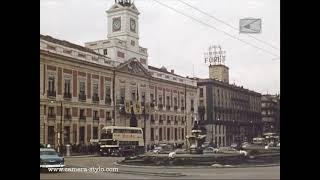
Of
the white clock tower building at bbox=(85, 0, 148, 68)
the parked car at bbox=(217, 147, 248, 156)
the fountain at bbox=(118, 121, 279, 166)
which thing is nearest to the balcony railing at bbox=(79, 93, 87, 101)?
the white clock tower building at bbox=(85, 0, 148, 68)

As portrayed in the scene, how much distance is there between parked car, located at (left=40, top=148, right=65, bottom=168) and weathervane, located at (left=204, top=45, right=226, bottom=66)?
2.60m

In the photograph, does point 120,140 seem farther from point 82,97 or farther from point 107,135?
point 82,97

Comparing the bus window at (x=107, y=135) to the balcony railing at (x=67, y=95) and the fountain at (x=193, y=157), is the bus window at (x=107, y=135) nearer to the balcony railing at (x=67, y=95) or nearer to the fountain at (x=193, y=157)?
the fountain at (x=193, y=157)

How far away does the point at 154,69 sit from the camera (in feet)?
23.2

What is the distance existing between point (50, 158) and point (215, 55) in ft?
9.25

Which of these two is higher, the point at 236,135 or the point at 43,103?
the point at 43,103

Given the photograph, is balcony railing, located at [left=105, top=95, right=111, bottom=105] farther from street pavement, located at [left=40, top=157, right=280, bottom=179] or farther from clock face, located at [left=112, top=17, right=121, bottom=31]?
clock face, located at [left=112, top=17, right=121, bottom=31]

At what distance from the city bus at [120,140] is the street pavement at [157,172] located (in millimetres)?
184

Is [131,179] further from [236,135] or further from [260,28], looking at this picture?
[260,28]

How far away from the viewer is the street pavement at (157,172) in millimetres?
6633

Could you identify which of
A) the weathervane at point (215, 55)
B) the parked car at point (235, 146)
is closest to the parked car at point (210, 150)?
the parked car at point (235, 146)

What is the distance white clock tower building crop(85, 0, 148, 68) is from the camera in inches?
269
